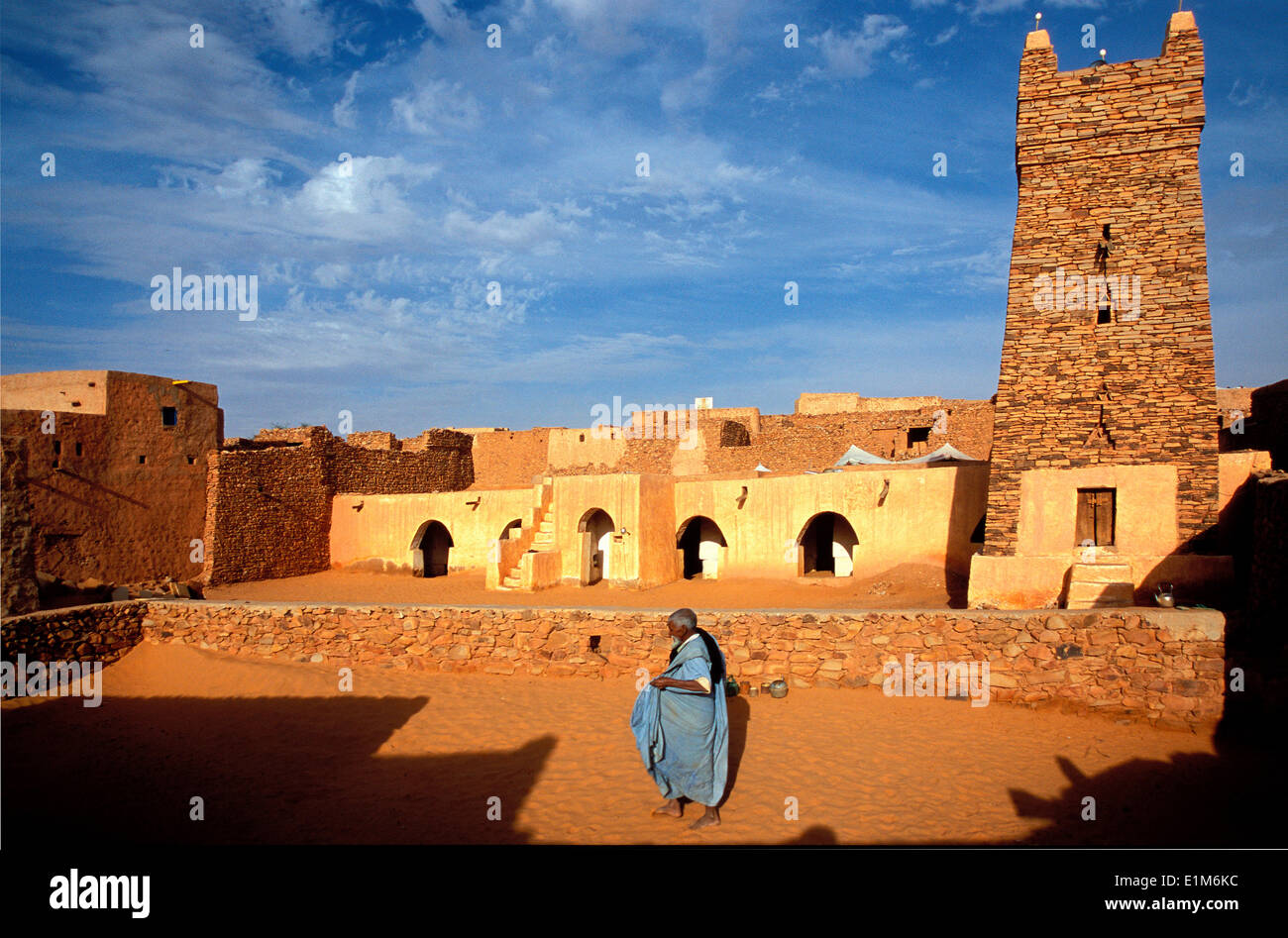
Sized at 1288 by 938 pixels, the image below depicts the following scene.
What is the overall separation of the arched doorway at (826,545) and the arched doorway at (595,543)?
4823mm

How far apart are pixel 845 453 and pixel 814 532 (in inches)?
105

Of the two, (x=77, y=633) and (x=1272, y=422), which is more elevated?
(x=1272, y=422)

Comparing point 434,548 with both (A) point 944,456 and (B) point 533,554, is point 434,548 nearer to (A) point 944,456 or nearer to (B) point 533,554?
(B) point 533,554

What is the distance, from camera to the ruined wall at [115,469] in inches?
653

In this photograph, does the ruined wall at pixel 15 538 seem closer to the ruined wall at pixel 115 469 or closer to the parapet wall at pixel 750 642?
the parapet wall at pixel 750 642

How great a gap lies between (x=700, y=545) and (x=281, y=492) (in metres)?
12.1

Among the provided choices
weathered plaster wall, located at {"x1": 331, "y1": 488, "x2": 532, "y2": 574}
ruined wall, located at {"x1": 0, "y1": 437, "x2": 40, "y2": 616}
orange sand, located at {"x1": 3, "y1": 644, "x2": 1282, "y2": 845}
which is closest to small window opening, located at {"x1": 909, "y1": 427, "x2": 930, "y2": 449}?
weathered plaster wall, located at {"x1": 331, "y1": 488, "x2": 532, "y2": 574}

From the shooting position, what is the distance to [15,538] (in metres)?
10.2

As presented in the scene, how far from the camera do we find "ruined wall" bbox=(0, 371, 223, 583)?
1658cm

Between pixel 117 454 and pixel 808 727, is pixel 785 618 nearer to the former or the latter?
pixel 808 727

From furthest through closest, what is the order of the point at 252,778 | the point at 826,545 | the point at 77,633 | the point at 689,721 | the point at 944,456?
the point at 826,545
the point at 944,456
the point at 77,633
the point at 252,778
the point at 689,721

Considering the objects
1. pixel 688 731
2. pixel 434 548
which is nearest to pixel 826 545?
pixel 434 548

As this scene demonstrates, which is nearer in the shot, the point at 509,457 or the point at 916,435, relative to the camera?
the point at 916,435

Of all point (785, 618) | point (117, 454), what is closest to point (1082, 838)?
point (785, 618)
